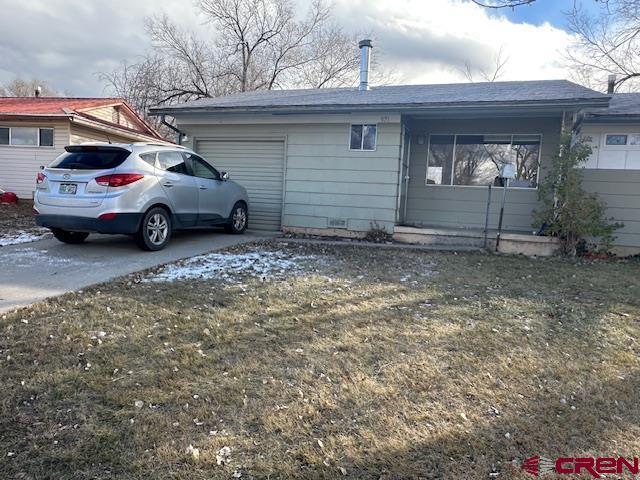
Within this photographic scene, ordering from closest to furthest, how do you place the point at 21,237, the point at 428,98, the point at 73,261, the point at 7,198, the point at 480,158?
the point at 73,261 → the point at 21,237 → the point at 428,98 → the point at 480,158 → the point at 7,198

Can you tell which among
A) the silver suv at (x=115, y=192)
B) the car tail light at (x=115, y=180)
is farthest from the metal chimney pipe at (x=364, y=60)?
the car tail light at (x=115, y=180)

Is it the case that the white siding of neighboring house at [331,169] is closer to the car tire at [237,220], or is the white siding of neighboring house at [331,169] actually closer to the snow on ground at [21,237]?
the car tire at [237,220]

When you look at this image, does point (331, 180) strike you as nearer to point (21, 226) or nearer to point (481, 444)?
point (21, 226)

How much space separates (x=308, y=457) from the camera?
2.20 metres

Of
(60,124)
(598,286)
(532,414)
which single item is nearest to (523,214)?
(598,286)

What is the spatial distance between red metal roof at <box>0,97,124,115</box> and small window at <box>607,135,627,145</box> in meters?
15.8

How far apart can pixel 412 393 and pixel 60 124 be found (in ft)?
54.3

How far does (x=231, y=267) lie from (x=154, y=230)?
1592 millimetres

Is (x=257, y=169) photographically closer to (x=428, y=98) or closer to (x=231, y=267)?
(x=428, y=98)

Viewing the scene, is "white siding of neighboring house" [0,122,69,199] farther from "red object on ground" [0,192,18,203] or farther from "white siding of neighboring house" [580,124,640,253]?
"white siding of neighboring house" [580,124,640,253]

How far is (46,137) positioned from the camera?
15773 mm

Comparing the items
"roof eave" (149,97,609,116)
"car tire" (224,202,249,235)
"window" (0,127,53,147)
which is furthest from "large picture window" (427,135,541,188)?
"window" (0,127,53,147)

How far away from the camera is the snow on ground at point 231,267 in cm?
548

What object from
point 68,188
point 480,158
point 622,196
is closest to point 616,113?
point 622,196
